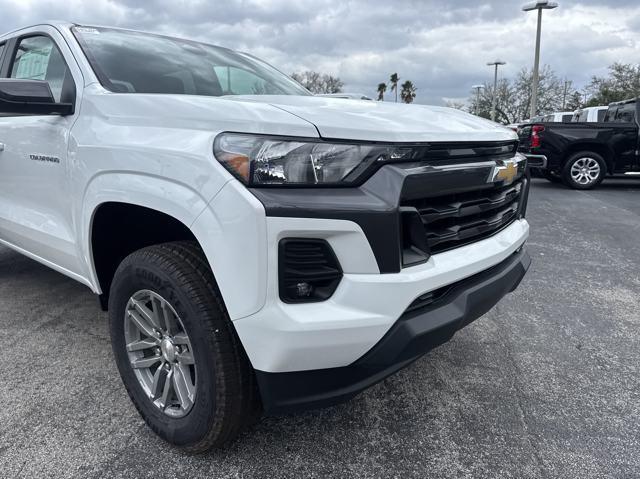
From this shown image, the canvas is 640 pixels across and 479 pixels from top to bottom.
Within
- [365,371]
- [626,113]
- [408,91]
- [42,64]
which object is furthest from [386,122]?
[408,91]

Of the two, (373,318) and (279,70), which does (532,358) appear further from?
(279,70)

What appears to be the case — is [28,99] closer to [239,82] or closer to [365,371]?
[239,82]

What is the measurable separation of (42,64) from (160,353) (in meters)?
1.97

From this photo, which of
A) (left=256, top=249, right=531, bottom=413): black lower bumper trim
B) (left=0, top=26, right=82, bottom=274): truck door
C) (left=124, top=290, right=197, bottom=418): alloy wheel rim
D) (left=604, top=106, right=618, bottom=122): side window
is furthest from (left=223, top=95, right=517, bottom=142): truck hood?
(left=604, top=106, right=618, bottom=122): side window

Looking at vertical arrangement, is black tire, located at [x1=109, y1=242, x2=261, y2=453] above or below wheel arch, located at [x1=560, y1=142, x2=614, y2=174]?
below

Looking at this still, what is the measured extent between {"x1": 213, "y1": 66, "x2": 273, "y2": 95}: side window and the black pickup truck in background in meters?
8.07

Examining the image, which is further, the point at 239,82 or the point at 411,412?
the point at 239,82

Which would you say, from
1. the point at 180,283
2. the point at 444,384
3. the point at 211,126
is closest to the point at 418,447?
the point at 444,384

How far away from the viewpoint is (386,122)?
1.77m

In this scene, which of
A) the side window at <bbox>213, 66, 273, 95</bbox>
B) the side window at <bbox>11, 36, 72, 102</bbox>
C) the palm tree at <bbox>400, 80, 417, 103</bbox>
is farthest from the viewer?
the palm tree at <bbox>400, 80, 417, 103</bbox>

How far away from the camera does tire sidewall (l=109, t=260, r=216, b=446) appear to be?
175cm

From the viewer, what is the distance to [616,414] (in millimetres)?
2330

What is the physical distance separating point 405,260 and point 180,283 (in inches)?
31.0

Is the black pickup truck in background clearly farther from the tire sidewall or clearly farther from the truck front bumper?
the tire sidewall
